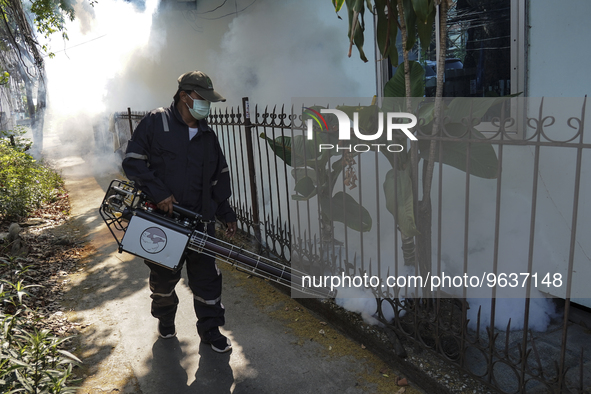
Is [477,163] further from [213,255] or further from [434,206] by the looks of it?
[213,255]

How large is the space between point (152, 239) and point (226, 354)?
1.08 meters

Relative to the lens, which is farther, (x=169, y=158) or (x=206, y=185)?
(x=206, y=185)

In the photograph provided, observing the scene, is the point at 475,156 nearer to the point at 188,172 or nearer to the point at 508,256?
the point at 508,256

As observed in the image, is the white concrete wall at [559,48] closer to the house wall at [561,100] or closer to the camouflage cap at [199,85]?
the house wall at [561,100]

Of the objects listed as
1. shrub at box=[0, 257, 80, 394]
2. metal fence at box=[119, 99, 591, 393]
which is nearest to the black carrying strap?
metal fence at box=[119, 99, 591, 393]

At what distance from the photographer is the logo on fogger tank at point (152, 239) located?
315cm

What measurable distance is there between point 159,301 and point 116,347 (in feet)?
1.80

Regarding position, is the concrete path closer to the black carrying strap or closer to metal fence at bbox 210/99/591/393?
metal fence at bbox 210/99/591/393

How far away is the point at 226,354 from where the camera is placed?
3.47 meters

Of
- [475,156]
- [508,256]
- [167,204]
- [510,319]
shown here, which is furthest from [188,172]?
[508,256]

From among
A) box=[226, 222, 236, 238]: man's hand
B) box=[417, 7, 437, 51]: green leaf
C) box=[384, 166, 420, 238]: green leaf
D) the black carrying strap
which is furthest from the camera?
box=[226, 222, 236, 238]: man's hand

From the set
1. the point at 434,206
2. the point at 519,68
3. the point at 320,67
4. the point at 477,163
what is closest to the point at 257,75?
the point at 320,67

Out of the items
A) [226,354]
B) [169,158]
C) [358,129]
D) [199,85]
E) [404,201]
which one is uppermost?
[199,85]

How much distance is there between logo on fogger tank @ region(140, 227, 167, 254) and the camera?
10.3 feet
